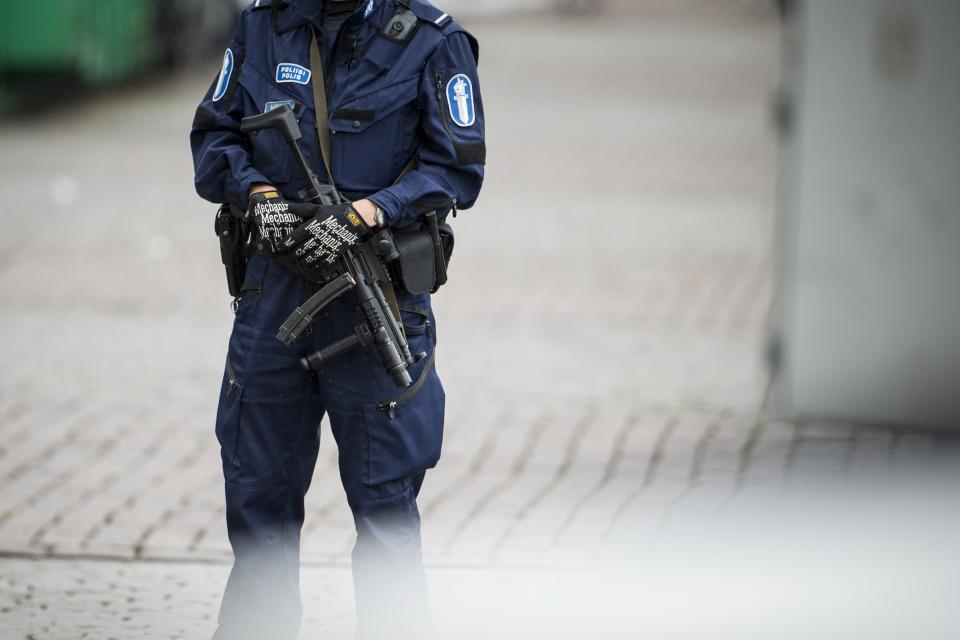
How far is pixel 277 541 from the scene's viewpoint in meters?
4.08

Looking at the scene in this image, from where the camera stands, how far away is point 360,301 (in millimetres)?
3812

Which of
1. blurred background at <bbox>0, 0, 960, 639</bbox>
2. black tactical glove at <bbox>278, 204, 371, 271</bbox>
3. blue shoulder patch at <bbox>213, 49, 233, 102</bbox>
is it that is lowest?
blurred background at <bbox>0, 0, 960, 639</bbox>

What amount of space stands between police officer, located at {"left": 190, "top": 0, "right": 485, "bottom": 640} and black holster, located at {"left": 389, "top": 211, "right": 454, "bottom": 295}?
0.14 feet

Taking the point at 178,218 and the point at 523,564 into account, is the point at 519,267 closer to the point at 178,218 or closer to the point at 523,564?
the point at 178,218

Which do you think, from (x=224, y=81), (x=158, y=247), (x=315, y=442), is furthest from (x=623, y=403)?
(x=158, y=247)

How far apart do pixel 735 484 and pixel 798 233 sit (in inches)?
54.9

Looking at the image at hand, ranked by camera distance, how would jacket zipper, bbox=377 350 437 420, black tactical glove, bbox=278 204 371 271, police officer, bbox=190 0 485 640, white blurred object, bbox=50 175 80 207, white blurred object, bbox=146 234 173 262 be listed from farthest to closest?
white blurred object, bbox=50 175 80 207
white blurred object, bbox=146 234 173 262
jacket zipper, bbox=377 350 437 420
police officer, bbox=190 0 485 640
black tactical glove, bbox=278 204 371 271

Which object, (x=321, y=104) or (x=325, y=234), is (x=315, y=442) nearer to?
(x=325, y=234)

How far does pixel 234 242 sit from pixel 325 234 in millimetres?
366

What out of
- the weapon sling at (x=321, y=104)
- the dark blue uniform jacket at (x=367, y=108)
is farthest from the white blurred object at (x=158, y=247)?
the weapon sling at (x=321, y=104)

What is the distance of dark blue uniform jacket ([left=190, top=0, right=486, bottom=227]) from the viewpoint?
3.81m

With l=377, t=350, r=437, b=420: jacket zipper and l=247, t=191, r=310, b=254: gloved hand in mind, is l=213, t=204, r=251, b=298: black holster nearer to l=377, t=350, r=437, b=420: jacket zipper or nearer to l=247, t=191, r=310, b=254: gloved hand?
l=247, t=191, r=310, b=254: gloved hand

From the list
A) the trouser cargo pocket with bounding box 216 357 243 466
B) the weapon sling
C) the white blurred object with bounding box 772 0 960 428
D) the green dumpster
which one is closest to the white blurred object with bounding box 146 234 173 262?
the white blurred object with bounding box 772 0 960 428

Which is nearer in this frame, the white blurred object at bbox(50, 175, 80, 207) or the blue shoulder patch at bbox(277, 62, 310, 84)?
the blue shoulder patch at bbox(277, 62, 310, 84)
